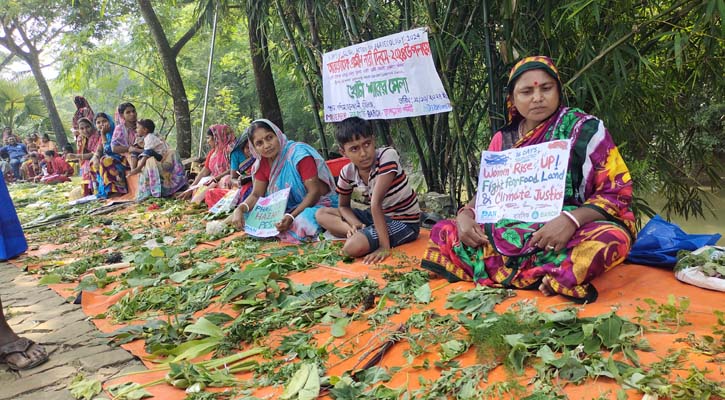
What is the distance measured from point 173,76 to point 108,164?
7.56ft

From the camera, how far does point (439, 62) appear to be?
399 cm

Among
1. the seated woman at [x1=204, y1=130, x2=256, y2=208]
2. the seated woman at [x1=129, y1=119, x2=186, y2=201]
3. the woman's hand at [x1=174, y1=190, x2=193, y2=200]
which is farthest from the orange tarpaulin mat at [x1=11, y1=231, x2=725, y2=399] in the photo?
the seated woman at [x1=129, y1=119, x2=186, y2=201]

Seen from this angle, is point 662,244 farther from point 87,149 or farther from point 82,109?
point 82,109

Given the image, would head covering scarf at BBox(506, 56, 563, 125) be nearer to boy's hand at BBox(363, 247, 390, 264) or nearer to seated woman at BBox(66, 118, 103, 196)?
boy's hand at BBox(363, 247, 390, 264)

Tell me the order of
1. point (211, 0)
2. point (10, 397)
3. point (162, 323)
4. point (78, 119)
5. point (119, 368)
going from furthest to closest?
point (78, 119)
point (211, 0)
point (162, 323)
point (119, 368)
point (10, 397)

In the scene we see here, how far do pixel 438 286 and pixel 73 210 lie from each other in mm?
6733

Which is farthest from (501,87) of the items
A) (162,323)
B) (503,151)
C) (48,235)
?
(48,235)

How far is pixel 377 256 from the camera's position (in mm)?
3227

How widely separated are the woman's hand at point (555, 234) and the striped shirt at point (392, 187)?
1338mm

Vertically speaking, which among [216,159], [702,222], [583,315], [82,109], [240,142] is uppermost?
[82,109]

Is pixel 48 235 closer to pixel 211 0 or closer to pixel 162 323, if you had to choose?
pixel 211 0

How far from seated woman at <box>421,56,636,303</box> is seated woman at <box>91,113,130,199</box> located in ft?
23.8

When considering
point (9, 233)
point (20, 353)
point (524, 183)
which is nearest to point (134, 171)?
point (9, 233)

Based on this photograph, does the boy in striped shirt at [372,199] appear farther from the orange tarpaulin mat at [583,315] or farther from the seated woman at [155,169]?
the seated woman at [155,169]
